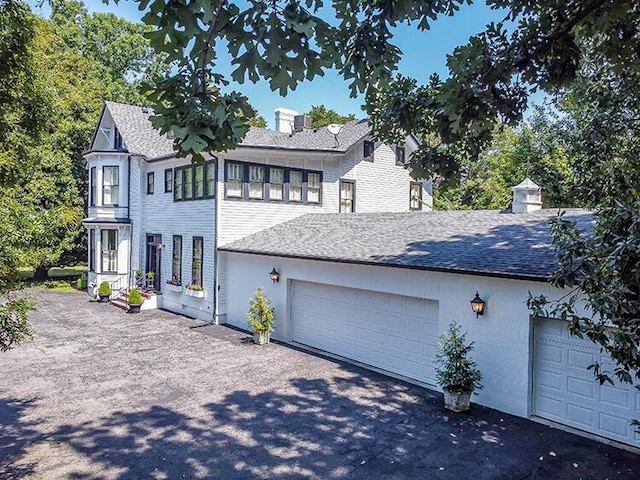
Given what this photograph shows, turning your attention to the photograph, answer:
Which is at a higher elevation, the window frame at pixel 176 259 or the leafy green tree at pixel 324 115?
the leafy green tree at pixel 324 115

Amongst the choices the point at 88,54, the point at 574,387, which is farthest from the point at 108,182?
the point at 574,387

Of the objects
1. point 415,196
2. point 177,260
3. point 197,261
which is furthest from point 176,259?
point 415,196

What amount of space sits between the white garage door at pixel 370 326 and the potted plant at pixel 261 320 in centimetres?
80

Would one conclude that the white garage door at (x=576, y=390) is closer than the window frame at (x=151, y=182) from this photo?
Yes

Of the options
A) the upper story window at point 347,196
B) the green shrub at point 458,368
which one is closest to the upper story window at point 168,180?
the upper story window at point 347,196

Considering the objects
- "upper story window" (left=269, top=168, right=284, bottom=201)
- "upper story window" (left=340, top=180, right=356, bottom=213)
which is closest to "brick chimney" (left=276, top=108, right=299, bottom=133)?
"upper story window" (left=340, top=180, right=356, bottom=213)

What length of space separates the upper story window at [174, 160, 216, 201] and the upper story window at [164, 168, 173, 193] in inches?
15.7

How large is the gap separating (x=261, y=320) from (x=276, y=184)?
573 centimetres

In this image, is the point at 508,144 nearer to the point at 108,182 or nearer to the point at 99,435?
the point at 108,182

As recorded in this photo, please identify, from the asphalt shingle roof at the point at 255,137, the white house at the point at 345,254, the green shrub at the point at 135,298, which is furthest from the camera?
the asphalt shingle roof at the point at 255,137

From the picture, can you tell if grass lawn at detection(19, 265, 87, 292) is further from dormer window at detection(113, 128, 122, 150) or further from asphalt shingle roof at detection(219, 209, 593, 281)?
asphalt shingle roof at detection(219, 209, 593, 281)

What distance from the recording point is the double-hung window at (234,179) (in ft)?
52.0

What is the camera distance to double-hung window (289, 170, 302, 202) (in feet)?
56.6

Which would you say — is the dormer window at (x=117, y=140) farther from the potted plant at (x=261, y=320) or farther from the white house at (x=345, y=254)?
the potted plant at (x=261, y=320)
